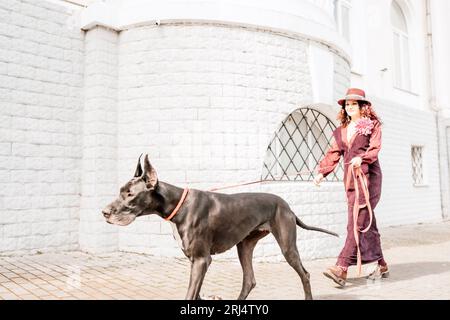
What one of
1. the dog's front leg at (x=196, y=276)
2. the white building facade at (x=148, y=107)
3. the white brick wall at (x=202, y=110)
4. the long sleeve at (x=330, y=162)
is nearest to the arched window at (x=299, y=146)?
the white building facade at (x=148, y=107)

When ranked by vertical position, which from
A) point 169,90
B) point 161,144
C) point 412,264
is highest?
point 169,90

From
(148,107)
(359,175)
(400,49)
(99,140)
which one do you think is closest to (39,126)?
(99,140)

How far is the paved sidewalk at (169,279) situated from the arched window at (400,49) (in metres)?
8.51

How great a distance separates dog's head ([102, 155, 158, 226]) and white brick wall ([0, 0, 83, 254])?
3830 millimetres

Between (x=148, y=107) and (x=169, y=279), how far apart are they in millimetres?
2877

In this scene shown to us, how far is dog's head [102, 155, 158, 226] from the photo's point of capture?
10.8 ft

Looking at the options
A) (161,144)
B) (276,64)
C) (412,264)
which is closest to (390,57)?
(276,64)

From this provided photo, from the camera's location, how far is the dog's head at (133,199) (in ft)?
10.8

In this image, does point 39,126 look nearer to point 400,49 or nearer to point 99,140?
point 99,140

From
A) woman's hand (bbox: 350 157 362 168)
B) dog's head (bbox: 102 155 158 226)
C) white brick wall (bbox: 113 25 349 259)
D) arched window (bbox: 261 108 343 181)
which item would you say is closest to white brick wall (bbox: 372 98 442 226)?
arched window (bbox: 261 108 343 181)

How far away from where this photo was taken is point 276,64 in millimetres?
7047

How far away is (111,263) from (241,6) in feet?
14.4

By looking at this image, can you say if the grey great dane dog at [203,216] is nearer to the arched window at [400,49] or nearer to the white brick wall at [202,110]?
the white brick wall at [202,110]

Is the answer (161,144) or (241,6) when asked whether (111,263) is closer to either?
(161,144)
